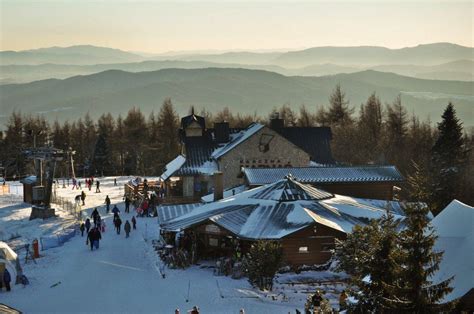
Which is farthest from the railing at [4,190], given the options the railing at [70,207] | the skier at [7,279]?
the skier at [7,279]

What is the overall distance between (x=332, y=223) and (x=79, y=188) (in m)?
34.4

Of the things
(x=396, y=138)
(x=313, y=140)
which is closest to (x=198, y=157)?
(x=313, y=140)

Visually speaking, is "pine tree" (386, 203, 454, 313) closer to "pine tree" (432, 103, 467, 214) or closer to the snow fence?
the snow fence

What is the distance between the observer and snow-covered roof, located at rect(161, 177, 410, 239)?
95.1 ft

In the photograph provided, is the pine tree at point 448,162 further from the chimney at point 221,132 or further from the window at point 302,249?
the window at point 302,249

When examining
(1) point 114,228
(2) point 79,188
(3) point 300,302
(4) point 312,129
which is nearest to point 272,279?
(3) point 300,302

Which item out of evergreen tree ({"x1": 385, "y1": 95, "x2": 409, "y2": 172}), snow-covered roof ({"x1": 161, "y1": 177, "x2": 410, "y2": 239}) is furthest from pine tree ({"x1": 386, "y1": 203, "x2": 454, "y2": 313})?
evergreen tree ({"x1": 385, "y1": 95, "x2": 409, "y2": 172})

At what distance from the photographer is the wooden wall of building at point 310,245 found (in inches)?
1126

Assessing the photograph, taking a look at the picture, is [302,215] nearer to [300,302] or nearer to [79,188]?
[300,302]

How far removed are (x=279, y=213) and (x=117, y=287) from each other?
26.7 feet

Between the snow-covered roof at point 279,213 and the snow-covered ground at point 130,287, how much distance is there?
6.92 ft

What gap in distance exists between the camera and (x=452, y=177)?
48.7 m

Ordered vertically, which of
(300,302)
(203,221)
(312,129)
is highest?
(312,129)

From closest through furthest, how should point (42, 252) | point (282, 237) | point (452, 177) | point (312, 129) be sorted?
point (282, 237)
point (42, 252)
point (452, 177)
point (312, 129)
